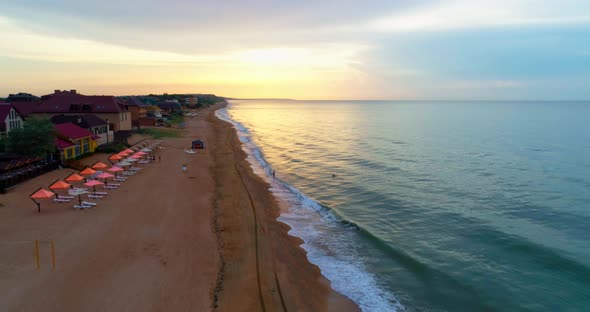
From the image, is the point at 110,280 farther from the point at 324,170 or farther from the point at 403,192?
the point at 324,170

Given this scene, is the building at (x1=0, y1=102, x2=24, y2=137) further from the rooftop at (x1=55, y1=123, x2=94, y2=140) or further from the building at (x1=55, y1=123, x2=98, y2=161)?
the building at (x1=55, y1=123, x2=98, y2=161)

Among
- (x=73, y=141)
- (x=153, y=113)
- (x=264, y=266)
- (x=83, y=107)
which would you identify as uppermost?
(x=83, y=107)

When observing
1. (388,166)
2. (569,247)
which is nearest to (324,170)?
(388,166)

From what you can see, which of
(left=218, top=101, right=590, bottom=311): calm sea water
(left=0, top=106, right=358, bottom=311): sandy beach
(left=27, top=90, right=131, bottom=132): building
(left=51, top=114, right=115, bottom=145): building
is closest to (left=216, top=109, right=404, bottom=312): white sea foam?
(left=218, top=101, right=590, bottom=311): calm sea water

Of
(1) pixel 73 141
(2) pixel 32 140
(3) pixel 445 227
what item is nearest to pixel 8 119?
(1) pixel 73 141

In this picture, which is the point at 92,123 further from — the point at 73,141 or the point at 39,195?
the point at 39,195

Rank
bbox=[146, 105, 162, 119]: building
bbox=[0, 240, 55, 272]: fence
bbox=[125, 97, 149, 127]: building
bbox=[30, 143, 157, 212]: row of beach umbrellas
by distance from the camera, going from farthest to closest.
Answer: bbox=[146, 105, 162, 119]: building
bbox=[125, 97, 149, 127]: building
bbox=[30, 143, 157, 212]: row of beach umbrellas
bbox=[0, 240, 55, 272]: fence

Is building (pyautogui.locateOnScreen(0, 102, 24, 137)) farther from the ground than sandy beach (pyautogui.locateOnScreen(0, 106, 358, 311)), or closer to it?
farther from the ground
